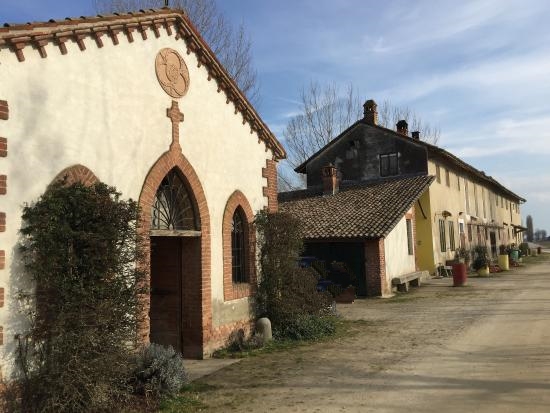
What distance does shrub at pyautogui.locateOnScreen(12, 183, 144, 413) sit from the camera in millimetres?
5754

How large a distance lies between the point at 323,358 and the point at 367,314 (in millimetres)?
5729

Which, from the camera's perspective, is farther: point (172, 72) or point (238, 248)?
point (238, 248)

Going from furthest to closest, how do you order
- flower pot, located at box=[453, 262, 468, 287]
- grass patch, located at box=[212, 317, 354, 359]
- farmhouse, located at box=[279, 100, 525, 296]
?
flower pot, located at box=[453, 262, 468, 287] → farmhouse, located at box=[279, 100, 525, 296] → grass patch, located at box=[212, 317, 354, 359]

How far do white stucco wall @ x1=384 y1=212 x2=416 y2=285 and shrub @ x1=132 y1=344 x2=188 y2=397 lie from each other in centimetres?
1330

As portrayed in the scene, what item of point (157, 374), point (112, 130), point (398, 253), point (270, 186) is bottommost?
point (157, 374)

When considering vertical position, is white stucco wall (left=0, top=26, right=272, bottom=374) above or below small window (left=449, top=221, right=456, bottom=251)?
above

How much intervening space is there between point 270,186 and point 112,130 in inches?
194

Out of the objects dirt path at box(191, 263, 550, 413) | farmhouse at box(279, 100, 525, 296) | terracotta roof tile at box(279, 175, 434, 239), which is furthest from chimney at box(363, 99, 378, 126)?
dirt path at box(191, 263, 550, 413)

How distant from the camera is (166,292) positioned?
956 centimetres

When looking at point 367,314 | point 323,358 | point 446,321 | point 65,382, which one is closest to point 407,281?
point 367,314

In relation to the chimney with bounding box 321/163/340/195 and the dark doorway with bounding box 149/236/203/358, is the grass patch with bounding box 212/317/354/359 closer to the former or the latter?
the dark doorway with bounding box 149/236/203/358

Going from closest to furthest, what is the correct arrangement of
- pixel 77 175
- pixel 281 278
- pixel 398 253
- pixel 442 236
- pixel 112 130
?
pixel 77 175
pixel 112 130
pixel 281 278
pixel 398 253
pixel 442 236

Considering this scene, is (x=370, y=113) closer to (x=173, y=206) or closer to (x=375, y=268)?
(x=375, y=268)

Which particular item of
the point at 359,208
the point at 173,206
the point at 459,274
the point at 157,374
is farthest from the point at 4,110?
the point at 459,274
